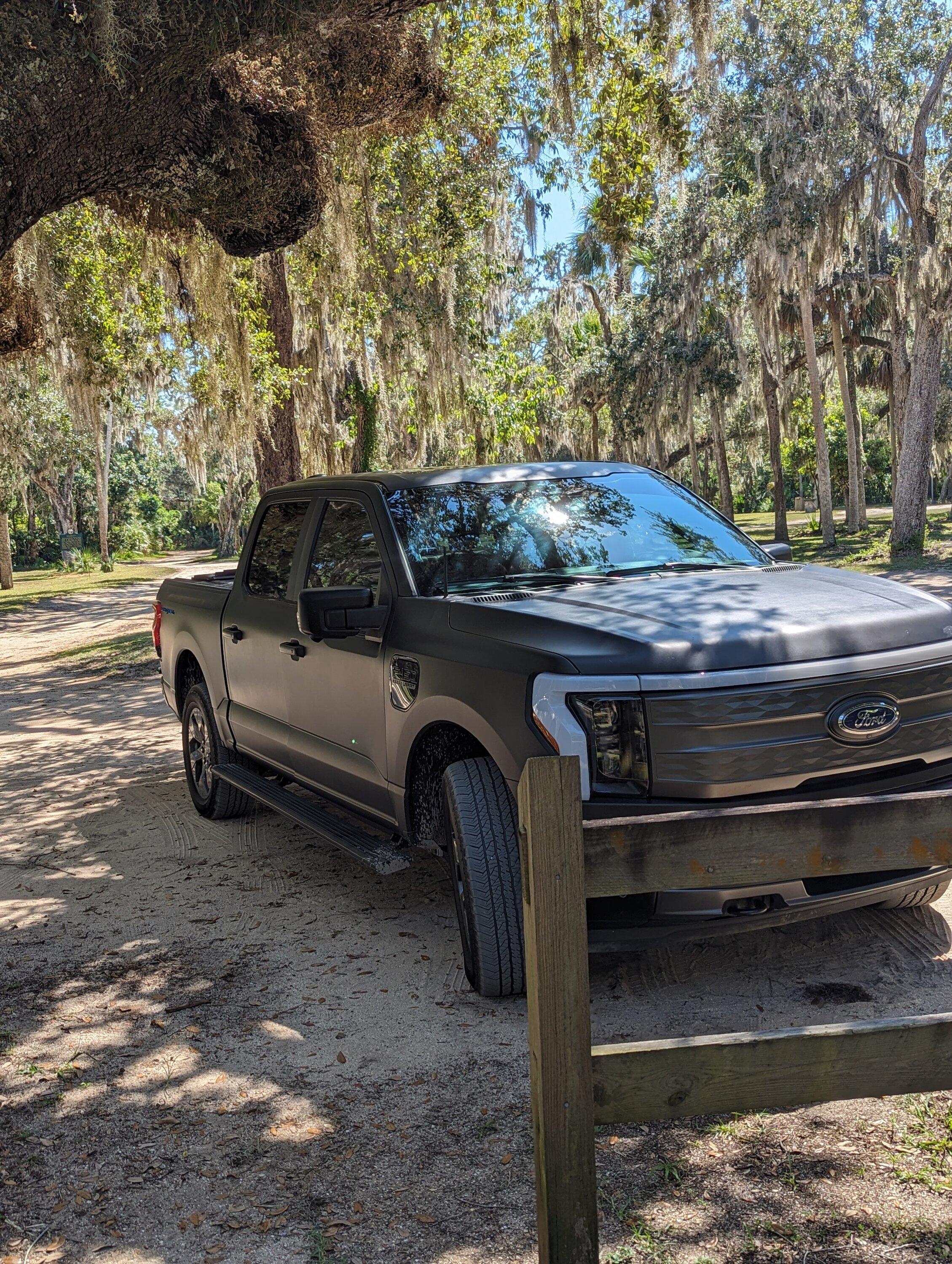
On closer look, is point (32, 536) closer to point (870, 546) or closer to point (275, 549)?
point (870, 546)

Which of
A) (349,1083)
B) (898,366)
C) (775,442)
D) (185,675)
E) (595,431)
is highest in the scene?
(898,366)

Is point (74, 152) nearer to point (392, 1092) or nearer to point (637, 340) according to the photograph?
point (392, 1092)

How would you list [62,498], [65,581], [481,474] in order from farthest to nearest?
[62,498] → [65,581] → [481,474]

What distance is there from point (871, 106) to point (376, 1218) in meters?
21.8

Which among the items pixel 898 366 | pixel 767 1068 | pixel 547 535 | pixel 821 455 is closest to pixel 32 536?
pixel 821 455

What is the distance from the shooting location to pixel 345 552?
537cm

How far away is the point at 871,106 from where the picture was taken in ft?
66.2

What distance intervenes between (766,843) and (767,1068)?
1.41ft

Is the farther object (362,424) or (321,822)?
Result: (362,424)

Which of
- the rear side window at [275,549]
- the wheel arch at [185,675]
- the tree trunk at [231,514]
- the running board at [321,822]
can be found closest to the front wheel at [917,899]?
the running board at [321,822]

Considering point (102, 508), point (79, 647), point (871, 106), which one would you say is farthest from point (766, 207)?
point (102, 508)

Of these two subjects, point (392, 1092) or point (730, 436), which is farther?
point (730, 436)

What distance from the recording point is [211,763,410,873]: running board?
460cm

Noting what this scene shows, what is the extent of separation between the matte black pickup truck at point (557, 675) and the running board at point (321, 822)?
0.02m
